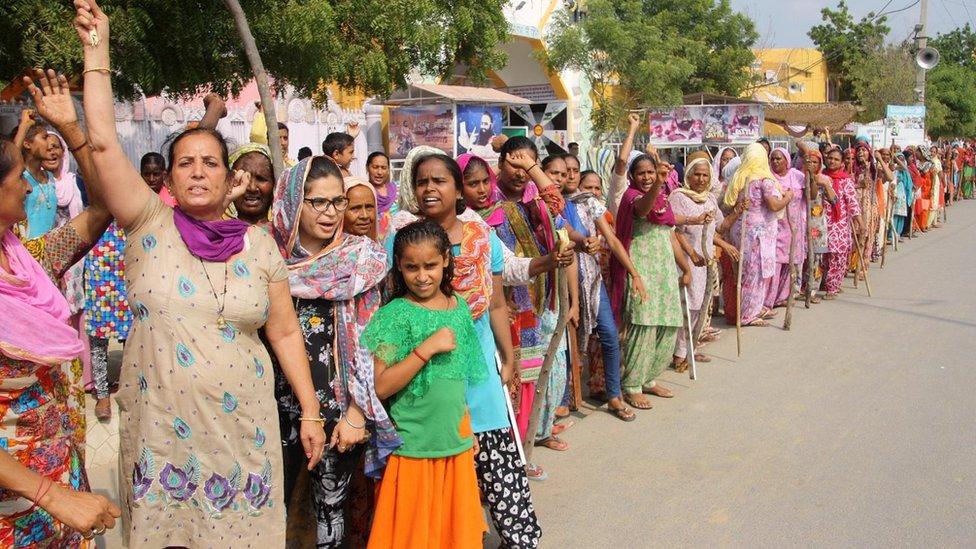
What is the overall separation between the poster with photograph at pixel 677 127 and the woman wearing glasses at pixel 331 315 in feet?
63.3

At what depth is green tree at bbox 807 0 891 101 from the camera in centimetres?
3969

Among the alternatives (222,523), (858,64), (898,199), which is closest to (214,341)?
(222,523)

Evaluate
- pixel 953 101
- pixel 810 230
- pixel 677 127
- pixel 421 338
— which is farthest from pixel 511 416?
pixel 953 101

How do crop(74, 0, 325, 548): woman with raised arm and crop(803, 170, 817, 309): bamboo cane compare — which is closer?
crop(74, 0, 325, 548): woman with raised arm

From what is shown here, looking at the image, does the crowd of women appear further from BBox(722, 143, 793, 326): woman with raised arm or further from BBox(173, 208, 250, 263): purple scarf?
BBox(722, 143, 793, 326): woman with raised arm

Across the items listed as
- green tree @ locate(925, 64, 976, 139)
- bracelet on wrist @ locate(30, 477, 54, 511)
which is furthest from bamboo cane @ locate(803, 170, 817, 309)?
green tree @ locate(925, 64, 976, 139)

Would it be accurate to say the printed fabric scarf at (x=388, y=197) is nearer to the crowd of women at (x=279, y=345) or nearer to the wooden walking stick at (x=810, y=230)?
the crowd of women at (x=279, y=345)

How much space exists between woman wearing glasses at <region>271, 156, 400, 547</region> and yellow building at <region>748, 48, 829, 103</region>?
3986 cm

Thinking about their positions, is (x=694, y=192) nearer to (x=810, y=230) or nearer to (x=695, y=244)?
(x=695, y=244)

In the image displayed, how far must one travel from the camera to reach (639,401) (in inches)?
230

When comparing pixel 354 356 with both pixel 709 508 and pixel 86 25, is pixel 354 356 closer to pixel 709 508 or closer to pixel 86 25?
pixel 86 25

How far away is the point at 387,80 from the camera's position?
8.94m

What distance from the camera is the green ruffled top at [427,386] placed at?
3021 millimetres

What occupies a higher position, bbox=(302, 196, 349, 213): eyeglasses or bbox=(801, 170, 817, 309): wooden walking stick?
bbox=(302, 196, 349, 213): eyeglasses
